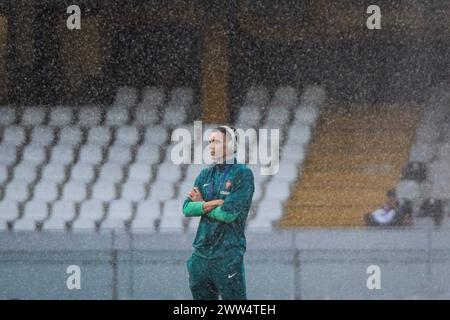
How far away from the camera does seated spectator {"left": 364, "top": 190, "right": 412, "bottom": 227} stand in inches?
213

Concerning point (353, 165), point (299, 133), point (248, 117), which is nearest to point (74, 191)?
point (248, 117)

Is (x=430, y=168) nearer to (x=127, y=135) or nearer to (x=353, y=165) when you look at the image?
(x=353, y=165)

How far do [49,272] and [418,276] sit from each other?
168 centimetres

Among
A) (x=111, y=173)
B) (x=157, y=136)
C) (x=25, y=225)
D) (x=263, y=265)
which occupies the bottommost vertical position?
(x=263, y=265)

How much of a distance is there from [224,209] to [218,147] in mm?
274

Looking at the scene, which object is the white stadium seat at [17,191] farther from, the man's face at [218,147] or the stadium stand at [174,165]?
the man's face at [218,147]

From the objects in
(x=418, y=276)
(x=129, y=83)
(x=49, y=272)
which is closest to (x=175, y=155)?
(x=129, y=83)

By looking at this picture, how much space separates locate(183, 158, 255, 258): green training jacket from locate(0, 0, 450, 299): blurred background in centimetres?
60

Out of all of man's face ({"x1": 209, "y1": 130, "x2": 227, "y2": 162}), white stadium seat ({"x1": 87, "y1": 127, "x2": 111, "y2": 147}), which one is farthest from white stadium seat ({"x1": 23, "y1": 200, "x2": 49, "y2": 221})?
man's face ({"x1": 209, "y1": 130, "x2": 227, "y2": 162})

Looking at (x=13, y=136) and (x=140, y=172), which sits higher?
(x=13, y=136)

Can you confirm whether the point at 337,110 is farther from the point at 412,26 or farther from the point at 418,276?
the point at 418,276

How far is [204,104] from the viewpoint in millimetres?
5480

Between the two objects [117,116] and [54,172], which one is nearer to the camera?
[117,116]

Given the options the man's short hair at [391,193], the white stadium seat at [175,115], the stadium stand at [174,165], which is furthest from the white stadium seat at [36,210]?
the man's short hair at [391,193]
